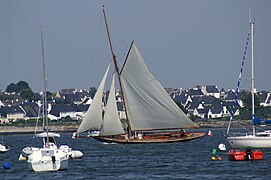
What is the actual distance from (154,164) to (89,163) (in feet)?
19.2

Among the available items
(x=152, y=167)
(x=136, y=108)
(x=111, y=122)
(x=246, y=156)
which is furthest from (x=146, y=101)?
(x=152, y=167)

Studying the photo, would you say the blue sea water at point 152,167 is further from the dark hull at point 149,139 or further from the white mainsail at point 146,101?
the dark hull at point 149,139

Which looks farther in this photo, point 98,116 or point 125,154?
point 98,116

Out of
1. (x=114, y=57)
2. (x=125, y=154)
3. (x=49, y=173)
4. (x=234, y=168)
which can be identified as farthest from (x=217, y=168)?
(x=114, y=57)

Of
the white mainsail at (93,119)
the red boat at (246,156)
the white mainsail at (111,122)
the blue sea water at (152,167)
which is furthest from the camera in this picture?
the white mainsail at (111,122)

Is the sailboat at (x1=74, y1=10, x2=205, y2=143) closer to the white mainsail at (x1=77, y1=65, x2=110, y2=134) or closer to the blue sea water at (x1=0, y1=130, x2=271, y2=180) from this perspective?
the white mainsail at (x1=77, y1=65, x2=110, y2=134)

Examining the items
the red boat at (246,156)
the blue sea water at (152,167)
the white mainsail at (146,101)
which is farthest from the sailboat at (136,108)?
the red boat at (246,156)

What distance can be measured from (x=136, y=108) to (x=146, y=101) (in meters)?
1.59

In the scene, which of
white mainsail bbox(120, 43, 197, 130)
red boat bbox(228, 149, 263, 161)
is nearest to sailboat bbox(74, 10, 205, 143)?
white mainsail bbox(120, 43, 197, 130)

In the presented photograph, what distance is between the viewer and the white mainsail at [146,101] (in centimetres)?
10056

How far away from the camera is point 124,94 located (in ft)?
340

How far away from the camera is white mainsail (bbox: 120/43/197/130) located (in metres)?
101

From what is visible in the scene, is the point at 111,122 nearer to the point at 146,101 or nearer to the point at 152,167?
the point at 146,101

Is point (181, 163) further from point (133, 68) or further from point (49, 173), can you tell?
point (133, 68)
